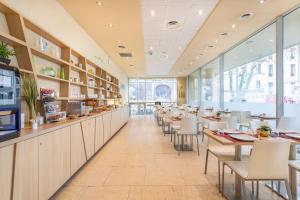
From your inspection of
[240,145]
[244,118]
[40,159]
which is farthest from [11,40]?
[244,118]

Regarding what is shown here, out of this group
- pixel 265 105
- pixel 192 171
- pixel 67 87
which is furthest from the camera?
pixel 265 105

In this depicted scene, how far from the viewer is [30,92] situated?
2848 mm

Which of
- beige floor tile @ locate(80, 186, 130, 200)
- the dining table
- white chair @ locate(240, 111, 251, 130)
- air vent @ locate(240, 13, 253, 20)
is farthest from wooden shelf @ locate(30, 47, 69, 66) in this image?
white chair @ locate(240, 111, 251, 130)

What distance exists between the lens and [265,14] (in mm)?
5219

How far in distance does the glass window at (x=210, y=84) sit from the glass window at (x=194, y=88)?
3.97ft

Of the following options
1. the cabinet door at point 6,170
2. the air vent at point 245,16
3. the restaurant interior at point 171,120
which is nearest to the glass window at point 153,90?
the restaurant interior at point 171,120

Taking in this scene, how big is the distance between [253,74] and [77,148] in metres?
6.49

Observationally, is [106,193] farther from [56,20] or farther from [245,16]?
[245,16]

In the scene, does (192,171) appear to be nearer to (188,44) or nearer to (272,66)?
(272,66)

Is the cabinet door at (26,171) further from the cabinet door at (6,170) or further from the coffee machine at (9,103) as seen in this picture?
the coffee machine at (9,103)

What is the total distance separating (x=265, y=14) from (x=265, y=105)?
2777 mm

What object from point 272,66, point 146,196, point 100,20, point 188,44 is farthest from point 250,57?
point 146,196

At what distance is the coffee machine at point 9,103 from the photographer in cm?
191

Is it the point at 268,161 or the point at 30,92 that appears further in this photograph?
the point at 30,92
